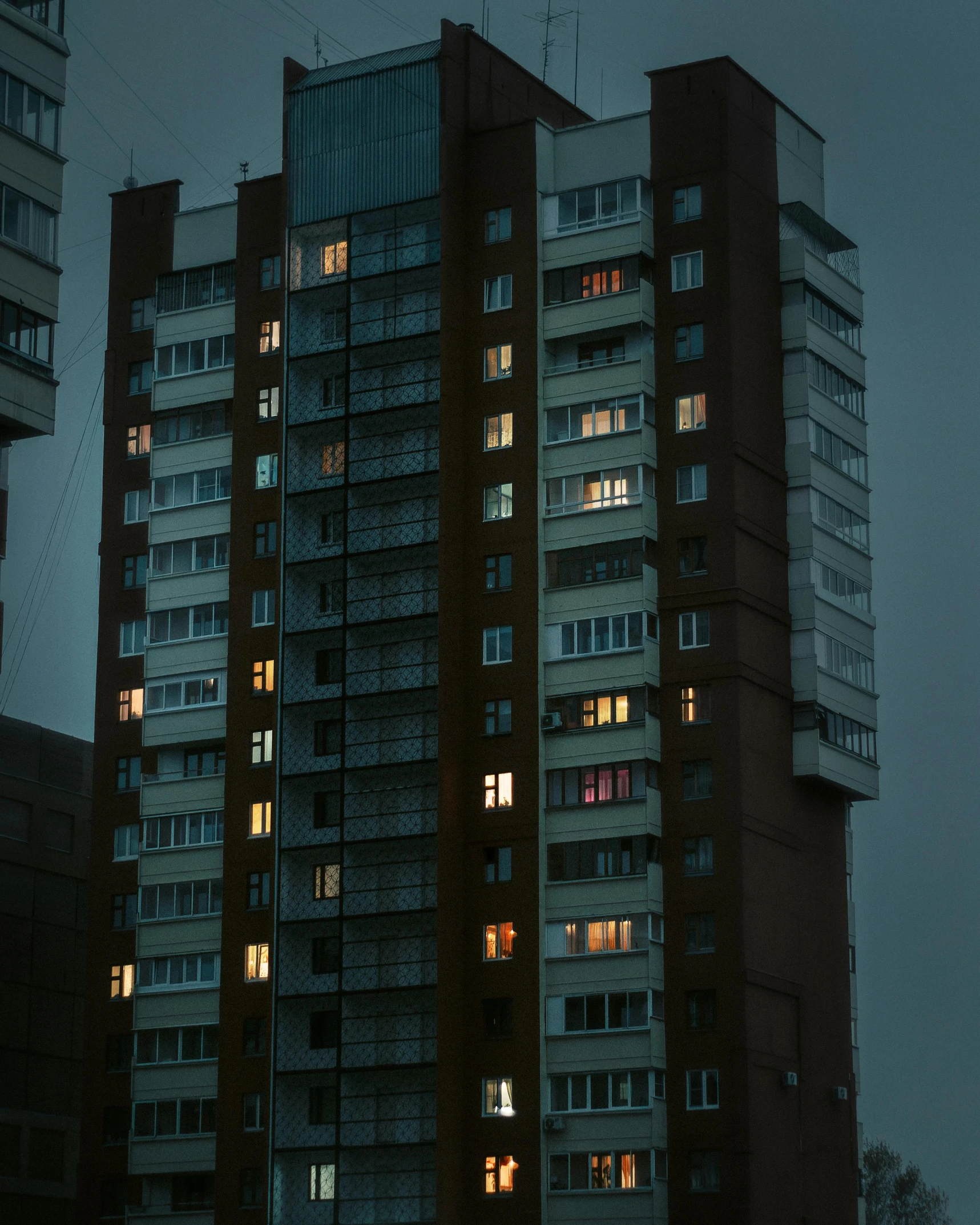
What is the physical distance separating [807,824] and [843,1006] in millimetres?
7340

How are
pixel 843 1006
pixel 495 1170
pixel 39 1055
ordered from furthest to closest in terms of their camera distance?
pixel 39 1055 → pixel 843 1006 → pixel 495 1170

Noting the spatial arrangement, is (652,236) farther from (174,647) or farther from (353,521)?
(174,647)

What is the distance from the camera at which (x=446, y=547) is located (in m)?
91.4

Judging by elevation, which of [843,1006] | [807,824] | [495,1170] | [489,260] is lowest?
[495,1170]

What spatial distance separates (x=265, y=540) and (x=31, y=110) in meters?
29.2

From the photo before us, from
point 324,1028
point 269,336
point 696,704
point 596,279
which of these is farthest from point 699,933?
point 269,336

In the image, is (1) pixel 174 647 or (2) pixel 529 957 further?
(1) pixel 174 647

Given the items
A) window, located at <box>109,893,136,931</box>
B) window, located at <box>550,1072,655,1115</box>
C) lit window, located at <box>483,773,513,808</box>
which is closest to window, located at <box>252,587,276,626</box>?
lit window, located at <box>483,773,513,808</box>

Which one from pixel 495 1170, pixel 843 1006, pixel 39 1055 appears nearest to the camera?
pixel 495 1170

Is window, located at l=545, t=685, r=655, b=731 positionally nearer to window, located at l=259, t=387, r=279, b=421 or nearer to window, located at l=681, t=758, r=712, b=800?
window, located at l=681, t=758, r=712, b=800

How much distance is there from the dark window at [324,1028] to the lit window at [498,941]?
21.5 ft

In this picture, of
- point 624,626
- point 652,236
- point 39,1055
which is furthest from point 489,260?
point 39,1055

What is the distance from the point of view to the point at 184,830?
312ft

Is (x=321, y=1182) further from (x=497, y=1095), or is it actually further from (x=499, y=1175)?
(x=497, y=1095)
